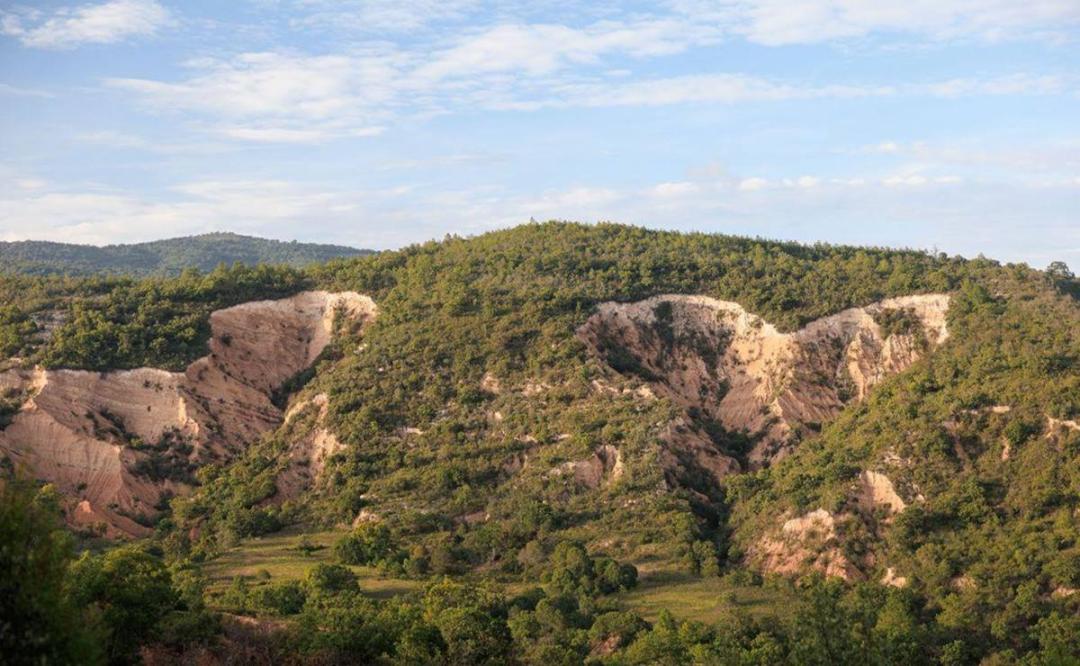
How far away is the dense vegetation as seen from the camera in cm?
3431

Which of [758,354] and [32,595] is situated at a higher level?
[758,354]

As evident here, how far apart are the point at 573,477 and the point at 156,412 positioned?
740 inches

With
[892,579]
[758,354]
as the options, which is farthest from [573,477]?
[892,579]

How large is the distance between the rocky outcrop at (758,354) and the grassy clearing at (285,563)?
15.6 meters

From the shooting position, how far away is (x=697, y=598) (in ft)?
132

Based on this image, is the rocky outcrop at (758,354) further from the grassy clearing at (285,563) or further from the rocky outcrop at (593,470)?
the grassy clearing at (285,563)

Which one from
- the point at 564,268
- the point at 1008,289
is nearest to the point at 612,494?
the point at 564,268

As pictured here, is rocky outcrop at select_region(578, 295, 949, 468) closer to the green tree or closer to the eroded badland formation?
the eroded badland formation

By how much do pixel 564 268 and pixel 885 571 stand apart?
24.6 meters

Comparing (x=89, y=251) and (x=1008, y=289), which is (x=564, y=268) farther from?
(x=89, y=251)

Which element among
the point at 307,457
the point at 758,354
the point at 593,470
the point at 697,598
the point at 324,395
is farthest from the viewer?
the point at 758,354

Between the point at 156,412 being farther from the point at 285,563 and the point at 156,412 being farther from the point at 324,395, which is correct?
the point at 285,563

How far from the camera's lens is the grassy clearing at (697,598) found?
3809 cm

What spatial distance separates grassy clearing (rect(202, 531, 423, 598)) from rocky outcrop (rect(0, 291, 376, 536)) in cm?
609
